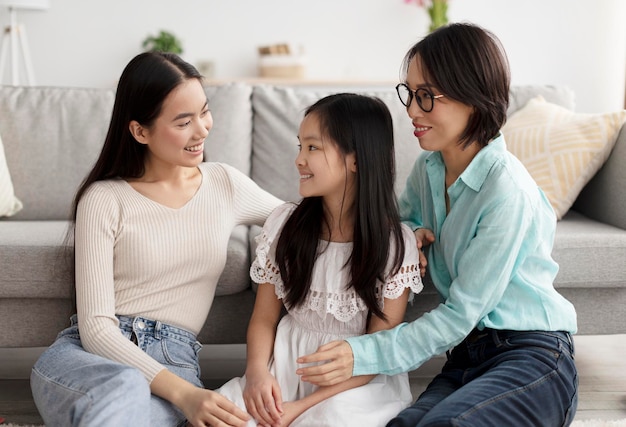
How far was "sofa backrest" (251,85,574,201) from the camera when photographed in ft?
8.32

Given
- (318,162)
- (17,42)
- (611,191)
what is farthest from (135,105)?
(17,42)

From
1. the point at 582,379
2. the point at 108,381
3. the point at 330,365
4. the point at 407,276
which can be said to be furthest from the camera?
the point at 582,379

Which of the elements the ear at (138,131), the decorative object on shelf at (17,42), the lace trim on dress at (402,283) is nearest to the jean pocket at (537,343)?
the lace trim on dress at (402,283)

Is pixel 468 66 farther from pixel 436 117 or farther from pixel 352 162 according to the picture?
pixel 352 162

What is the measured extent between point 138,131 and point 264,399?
0.65 metres

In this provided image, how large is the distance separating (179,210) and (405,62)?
0.61 metres

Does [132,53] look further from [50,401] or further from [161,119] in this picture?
[50,401]

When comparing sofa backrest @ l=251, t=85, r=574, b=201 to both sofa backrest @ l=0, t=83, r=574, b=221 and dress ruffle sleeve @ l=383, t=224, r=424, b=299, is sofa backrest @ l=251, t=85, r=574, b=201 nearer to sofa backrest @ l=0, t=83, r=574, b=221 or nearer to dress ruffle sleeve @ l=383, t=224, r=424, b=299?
sofa backrest @ l=0, t=83, r=574, b=221

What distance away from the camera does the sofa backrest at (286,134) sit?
254 centimetres

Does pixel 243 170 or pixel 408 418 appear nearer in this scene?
pixel 408 418

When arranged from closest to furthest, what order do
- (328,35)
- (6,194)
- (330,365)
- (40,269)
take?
(330,365) → (40,269) → (6,194) → (328,35)

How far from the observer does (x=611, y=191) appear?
2.34 meters

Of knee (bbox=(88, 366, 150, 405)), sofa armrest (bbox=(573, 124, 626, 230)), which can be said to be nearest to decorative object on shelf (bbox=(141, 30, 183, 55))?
sofa armrest (bbox=(573, 124, 626, 230))

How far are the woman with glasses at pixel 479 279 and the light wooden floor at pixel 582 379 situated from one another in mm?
597
